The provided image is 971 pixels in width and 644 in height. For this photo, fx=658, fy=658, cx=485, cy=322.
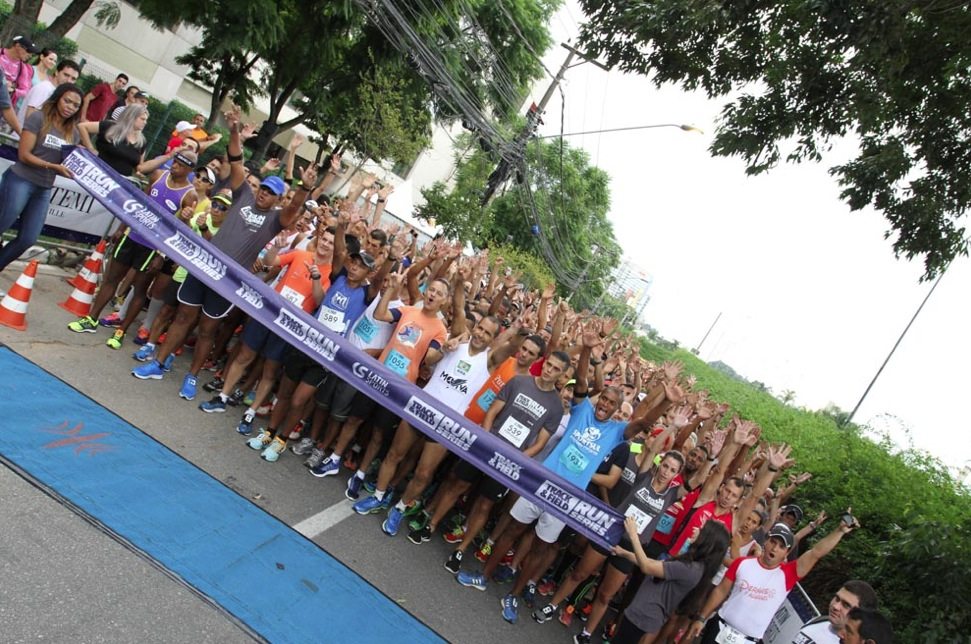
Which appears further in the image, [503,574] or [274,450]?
[503,574]

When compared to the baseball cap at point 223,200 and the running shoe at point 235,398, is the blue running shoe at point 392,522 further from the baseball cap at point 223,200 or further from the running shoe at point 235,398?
the baseball cap at point 223,200

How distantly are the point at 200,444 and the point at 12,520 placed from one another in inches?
69.5

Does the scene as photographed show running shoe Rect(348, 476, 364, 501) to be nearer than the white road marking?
No

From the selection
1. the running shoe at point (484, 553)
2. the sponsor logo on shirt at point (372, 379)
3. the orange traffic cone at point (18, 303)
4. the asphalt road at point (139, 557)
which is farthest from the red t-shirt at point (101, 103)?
the running shoe at point (484, 553)

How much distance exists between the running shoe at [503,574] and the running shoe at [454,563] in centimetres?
45

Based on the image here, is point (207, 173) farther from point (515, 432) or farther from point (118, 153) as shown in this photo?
point (515, 432)

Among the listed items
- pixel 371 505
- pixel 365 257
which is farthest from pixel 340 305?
pixel 371 505

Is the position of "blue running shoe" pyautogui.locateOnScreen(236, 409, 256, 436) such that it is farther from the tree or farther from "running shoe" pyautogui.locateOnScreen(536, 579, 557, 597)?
the tree

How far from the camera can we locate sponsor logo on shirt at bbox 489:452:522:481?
204 inches

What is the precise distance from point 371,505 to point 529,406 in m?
1.57

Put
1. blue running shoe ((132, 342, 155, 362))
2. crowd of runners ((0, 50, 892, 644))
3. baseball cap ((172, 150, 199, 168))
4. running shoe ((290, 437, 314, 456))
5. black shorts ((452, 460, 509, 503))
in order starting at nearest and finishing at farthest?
crowd of runners ((0, 50, 892, 644)), black shorts ((452, 460, 509, 503)), running shoe ((290, 437, 314, 456)), blue running shoe ((132, 342, 155, 362)), baseball cap ((172, 150, 199, 168))

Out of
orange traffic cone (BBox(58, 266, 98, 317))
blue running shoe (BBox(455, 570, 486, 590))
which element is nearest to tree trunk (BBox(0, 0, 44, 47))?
orange traffic cone (BBox(58, 266, 98, 317))

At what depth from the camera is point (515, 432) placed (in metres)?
5.35

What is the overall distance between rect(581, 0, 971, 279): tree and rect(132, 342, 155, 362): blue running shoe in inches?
225
